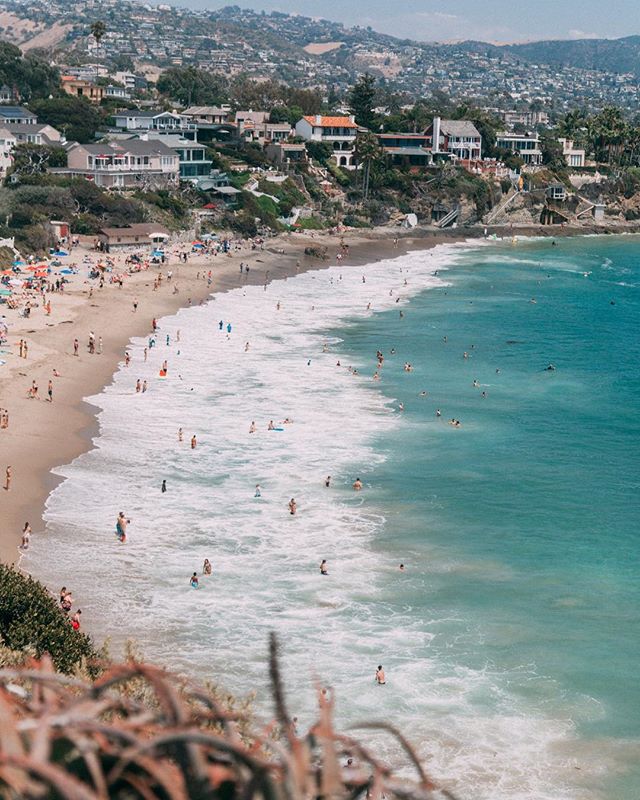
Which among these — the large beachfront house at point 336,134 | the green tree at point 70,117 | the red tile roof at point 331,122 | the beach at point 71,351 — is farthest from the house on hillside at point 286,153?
the beach at point 71,351

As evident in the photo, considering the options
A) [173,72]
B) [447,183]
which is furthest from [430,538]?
[173,72]

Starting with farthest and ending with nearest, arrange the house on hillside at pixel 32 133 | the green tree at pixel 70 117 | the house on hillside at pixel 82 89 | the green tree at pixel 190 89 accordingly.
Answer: the green tree at pixel 190 89, the house on hillside at pixel 82 89, the green tree at pixel 70 117, the house on hillside at pixel 32 133

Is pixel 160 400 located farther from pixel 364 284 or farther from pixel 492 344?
pixel 364 284

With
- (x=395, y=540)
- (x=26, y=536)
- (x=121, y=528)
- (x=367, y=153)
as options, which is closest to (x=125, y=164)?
(x=367, y=153)

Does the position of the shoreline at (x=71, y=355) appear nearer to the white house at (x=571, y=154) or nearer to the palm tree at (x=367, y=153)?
the palm tree at (x=367, y=153)

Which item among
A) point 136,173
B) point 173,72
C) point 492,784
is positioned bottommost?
point 492,784

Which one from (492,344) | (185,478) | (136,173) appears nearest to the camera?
(185,478)

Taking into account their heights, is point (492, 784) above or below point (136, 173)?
below
